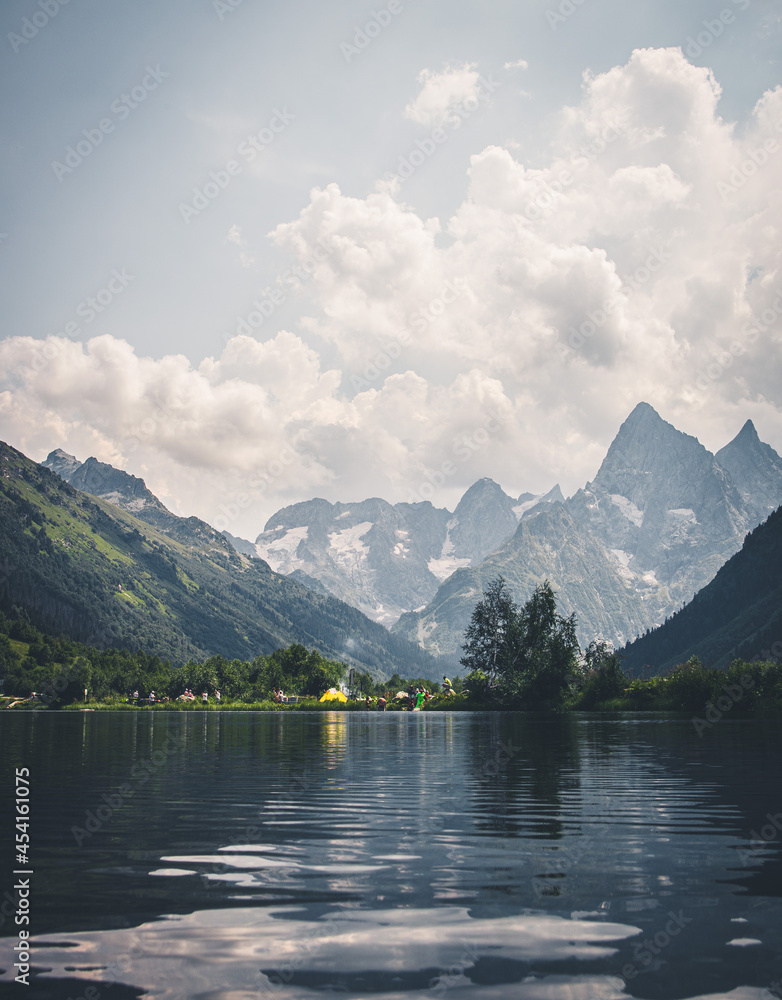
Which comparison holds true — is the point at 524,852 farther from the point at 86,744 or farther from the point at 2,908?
the point at 86,744

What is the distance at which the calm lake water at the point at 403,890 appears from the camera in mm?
10234

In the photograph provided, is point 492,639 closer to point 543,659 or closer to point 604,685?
point 543,659

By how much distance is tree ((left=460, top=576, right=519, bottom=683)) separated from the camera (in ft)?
617

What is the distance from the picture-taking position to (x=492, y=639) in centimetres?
19275

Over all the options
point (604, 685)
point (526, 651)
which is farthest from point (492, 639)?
point (604, 685)

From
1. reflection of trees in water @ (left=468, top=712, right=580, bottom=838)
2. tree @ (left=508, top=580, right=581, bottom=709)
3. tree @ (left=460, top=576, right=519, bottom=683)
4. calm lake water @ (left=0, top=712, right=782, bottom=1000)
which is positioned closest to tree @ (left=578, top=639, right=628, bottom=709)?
tree @ (left=508, top=580, right=581, bottom=709)

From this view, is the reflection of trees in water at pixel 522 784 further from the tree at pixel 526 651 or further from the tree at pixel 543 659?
the tree at pixel 526 651

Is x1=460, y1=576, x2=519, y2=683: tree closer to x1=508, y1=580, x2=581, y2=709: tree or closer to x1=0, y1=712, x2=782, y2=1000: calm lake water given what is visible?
x1=508, y1=580, x2=581, y2=709: tree

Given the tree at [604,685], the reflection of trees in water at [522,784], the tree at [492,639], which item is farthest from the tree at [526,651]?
the reflection of trees in water at [522,784]

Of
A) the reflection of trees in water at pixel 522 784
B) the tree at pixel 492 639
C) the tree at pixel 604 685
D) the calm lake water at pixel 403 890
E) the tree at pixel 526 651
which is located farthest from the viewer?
the tree at pixel 492 639

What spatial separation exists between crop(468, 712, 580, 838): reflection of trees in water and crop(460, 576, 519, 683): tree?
12577cm

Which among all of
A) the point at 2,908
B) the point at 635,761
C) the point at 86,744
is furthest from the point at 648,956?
the point at 86,744

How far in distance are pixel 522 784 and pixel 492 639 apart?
16180cm

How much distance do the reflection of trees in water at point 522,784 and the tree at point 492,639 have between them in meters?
126
